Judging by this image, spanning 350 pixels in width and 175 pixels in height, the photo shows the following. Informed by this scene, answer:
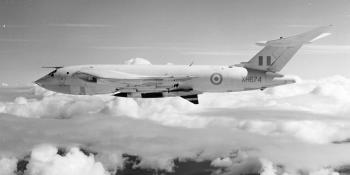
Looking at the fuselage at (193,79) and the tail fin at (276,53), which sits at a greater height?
the tail fin at (276,53)

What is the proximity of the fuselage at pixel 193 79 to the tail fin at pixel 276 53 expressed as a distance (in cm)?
139

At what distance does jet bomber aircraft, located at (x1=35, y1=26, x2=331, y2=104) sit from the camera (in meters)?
42.4

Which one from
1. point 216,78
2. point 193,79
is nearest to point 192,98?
point 193,79

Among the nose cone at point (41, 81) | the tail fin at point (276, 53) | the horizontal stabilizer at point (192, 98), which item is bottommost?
the horizontal stabilizer at point (192, 98)

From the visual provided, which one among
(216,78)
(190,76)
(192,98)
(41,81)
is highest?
(190,76)

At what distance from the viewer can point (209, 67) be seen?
43719 millimetres

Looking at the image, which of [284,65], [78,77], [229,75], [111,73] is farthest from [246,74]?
[78,77]

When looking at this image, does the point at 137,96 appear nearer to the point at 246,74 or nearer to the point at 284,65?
the point at 246,74

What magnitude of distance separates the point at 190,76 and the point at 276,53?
11605 mm

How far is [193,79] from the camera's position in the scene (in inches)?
1689

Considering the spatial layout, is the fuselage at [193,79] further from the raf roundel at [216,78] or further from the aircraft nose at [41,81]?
the aircraft nose at [41,81]

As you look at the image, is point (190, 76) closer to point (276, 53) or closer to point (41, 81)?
point (276, 53)

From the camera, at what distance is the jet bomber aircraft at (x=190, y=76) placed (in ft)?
139

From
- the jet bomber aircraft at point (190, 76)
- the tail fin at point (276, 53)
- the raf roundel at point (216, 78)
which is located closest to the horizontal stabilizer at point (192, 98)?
the jet bomber aircraft at point (190, 76)
